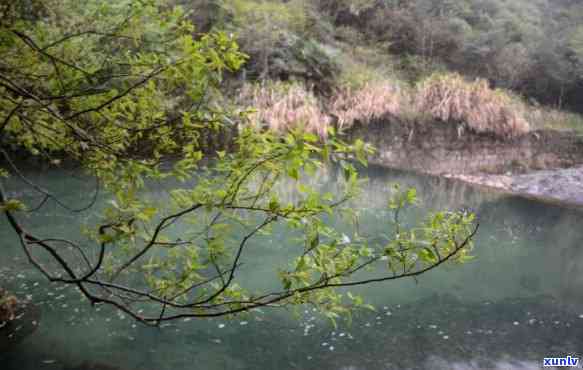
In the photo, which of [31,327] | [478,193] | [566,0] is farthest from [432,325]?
[566,0]

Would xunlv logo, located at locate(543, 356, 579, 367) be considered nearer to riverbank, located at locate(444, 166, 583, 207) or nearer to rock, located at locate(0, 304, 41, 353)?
rock, located at locate(0, 304, 41, 353)

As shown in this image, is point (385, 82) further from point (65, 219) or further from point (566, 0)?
point (566, 0)

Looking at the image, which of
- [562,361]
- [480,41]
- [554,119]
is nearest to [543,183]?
[554,119]

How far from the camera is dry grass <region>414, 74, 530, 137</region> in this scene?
15.1 metres

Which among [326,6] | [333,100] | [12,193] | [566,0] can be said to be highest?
[566,0]

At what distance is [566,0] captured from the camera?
22.3m

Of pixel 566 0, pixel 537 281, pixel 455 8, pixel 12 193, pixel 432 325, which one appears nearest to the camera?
pixel 432 325

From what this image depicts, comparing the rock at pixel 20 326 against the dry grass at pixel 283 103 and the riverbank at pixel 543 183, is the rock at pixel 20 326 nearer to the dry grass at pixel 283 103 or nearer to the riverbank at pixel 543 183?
the dry grass at pixel 283 103

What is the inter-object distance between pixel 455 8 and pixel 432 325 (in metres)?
18.4

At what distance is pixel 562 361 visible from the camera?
4.32 m

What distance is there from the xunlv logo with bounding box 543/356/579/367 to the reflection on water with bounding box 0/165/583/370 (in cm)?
7

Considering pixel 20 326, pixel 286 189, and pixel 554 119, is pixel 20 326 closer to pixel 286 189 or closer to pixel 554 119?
pixel 286 189

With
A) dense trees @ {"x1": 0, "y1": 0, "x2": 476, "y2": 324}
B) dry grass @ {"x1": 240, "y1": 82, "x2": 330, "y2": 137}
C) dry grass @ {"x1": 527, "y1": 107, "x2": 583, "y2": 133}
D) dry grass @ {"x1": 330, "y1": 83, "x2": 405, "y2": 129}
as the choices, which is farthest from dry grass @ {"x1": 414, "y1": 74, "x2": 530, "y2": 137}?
dense trees @ {"x1": 0, "y1": 0, "x2": 476, "y2": 324}

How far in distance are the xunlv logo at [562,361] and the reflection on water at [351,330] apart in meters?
0.07
